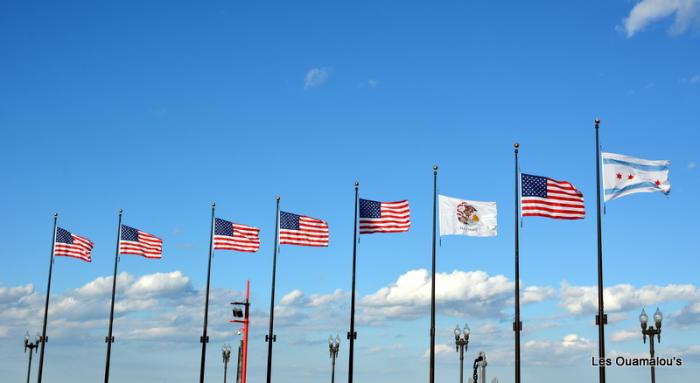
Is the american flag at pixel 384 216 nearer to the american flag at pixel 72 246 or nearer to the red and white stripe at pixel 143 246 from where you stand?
the red and white stripe at pixel 143 246

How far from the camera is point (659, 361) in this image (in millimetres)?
40188

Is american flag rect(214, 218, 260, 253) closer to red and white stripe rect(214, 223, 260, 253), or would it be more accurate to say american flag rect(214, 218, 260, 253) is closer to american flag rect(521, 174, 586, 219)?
red and white stripe rect(214, 223, 260, 253)

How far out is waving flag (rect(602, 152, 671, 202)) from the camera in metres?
35.6

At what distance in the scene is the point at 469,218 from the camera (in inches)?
1578

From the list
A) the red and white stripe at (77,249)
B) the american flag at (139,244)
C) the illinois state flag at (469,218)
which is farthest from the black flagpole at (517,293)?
the red and white stripe at (77,249)

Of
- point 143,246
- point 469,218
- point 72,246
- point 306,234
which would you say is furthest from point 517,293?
point 72,246

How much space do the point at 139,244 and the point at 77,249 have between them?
12.8ft

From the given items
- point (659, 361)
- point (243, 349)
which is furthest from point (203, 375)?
point (659, 361)

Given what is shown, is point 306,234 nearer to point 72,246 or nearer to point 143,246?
point 143,246

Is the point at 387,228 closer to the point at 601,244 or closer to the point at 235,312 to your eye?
the point at 601,244

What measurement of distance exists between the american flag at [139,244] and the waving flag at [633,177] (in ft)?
81.2

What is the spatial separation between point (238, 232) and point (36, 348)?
2248cm

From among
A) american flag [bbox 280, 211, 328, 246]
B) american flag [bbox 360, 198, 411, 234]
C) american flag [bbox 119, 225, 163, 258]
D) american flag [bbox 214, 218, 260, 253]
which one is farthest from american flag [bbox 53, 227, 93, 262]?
american flag [bbox 360, 198, 411, 234]

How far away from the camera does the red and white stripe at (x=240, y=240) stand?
1837 inches
